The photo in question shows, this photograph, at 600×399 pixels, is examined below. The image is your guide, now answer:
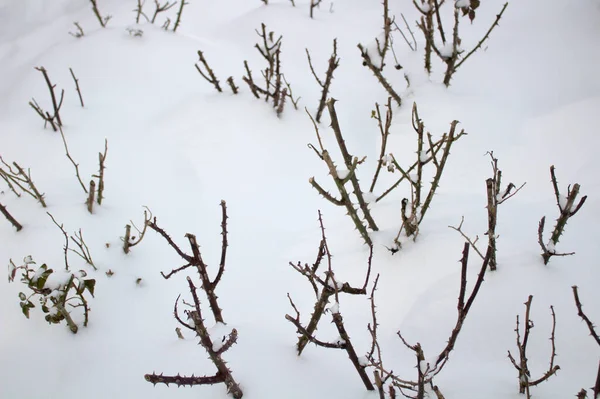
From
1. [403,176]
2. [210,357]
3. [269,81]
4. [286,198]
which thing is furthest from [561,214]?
[269,81]

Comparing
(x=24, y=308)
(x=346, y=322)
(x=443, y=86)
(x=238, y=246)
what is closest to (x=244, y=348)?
(x=346, y=322)

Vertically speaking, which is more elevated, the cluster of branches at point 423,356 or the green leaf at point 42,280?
the cluster of branches at point 423,356

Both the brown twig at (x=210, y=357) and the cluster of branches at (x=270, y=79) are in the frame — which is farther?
the cluster of branches at (x=270, y=79)

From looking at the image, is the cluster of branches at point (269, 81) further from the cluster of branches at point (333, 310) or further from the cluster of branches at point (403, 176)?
the cluster of branches at point (333, 310)

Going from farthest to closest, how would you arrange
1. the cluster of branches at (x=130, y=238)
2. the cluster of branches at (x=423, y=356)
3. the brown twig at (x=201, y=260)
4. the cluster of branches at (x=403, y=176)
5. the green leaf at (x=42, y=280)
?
the cluster of branches at (x=130, y=238) < the cluster of branches at (x=403, y=176) < the green leaf at (x=42, y=280) < the brown twig at (x=201, y=260) < the cluster of branches at (x=423, y=356)

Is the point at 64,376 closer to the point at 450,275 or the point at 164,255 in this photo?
the point at 164,255

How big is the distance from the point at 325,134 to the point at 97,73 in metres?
1.63

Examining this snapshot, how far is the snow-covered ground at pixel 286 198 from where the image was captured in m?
1.31

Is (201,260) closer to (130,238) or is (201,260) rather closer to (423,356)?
(423,356)

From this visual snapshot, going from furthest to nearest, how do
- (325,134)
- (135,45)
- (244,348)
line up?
1. (135,45)
2. (325,134)
3. (244,348)

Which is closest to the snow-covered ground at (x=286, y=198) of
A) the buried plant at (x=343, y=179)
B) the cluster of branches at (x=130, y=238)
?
the cluster of branches at (x=130, y=238)

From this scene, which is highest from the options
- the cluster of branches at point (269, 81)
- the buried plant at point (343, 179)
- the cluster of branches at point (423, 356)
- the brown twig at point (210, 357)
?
the cluster of branches at point (269, 81)

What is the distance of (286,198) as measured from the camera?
1987 millimetres

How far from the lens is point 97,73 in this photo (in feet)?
8.73
